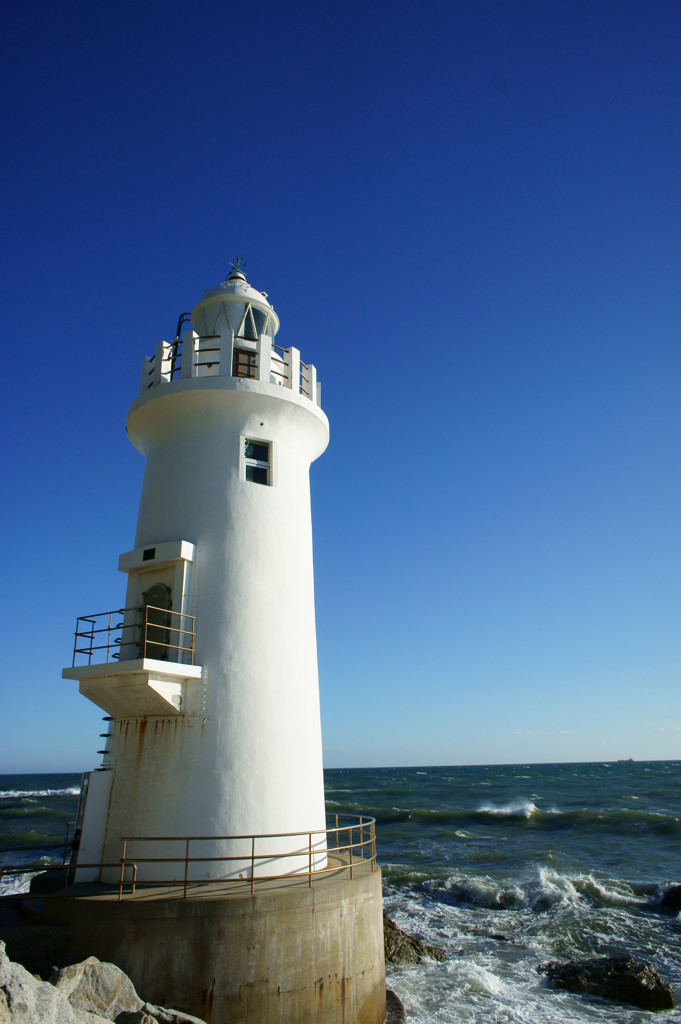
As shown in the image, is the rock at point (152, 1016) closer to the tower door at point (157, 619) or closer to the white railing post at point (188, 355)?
the tower door at point (157, 619)

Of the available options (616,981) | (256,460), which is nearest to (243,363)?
(256,460)

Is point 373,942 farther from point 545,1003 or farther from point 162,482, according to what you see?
point 162,482

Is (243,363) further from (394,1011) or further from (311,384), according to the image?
(394,1011)

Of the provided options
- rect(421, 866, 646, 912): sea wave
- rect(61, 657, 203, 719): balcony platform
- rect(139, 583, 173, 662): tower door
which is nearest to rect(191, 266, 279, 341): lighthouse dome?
rect(139, 583, 173, 662): tower door

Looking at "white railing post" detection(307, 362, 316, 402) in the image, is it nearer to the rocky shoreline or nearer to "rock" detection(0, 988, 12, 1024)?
the rocky shoreline

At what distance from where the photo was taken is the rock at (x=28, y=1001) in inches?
229

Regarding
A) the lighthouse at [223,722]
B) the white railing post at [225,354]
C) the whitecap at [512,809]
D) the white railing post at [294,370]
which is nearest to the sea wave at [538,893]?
the lighthouse at [223,722]

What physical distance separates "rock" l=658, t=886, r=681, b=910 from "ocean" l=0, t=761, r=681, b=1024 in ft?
0.87

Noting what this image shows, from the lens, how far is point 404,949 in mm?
13758

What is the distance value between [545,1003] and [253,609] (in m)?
8.40

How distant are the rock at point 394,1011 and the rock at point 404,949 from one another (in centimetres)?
239

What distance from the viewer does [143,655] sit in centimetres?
954

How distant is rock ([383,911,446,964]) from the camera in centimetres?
1352

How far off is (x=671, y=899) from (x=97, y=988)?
17.5 meters
